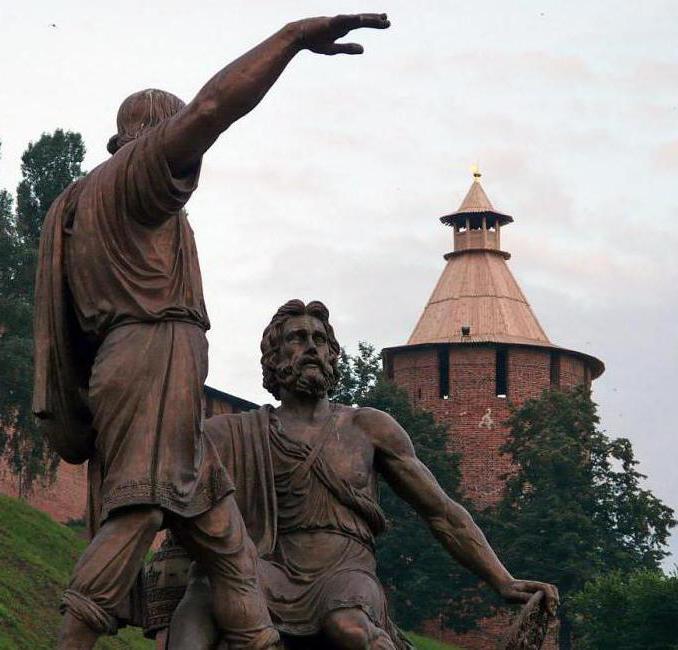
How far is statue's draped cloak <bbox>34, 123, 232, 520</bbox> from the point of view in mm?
7906

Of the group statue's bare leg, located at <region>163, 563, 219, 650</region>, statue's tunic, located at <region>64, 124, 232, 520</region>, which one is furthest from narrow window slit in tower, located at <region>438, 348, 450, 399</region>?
statue's tunic, located at <region>64, 124, 232, 520</region>

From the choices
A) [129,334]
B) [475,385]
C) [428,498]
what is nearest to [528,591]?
[428,498]

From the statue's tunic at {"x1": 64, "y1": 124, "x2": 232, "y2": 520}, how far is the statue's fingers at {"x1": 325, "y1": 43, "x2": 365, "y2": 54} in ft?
2.27

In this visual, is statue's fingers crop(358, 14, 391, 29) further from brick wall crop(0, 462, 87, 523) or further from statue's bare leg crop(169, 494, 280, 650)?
brick wall crop(0, 462, 87, 523)

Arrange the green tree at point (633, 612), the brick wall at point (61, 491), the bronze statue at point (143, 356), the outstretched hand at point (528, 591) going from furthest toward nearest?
the brick wall at point (61, 491) → the green tree at point (633, 612) → the outstretched hand at point (528, 591) → the bronze statue at point (143, 356)

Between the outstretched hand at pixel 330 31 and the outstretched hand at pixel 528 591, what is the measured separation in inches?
94.8

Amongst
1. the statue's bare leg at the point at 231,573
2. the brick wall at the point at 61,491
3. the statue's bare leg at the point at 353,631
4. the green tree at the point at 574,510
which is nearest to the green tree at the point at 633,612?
the green tree at the point at 574,510

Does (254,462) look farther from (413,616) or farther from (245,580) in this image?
(413,616)

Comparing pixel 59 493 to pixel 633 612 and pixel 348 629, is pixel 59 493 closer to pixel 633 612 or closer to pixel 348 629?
pixel 633 612

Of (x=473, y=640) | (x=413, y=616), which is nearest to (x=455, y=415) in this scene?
(x=473, y=640)

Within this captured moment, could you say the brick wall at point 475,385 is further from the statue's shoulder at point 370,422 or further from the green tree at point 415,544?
the statue's shoulder at point 370,422

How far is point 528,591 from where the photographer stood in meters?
8.89

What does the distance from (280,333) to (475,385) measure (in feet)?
221

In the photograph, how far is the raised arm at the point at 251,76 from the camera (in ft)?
25.8
